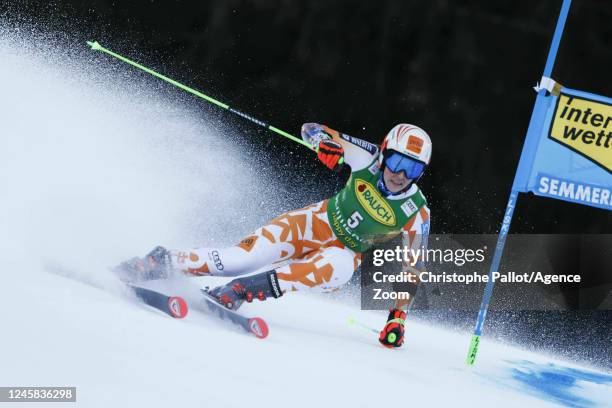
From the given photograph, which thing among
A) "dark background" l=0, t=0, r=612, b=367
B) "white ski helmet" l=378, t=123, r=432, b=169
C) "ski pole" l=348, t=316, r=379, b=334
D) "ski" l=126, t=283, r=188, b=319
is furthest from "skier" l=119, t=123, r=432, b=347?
"dark background" l=0, t=0, r=612, b=367

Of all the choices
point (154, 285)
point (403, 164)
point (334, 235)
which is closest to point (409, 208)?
point (403, 164)

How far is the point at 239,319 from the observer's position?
2.81 meters

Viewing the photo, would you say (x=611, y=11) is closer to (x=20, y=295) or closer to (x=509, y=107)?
(x=509, y=107)

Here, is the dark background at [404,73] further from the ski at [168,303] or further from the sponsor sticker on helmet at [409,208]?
the ski at [168,303]

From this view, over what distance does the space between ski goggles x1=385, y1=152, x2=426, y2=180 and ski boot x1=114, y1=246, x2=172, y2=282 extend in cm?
102

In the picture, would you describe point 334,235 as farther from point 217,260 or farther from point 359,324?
point 359,324

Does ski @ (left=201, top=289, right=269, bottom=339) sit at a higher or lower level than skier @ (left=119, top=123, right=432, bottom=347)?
lower

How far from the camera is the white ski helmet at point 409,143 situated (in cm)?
315

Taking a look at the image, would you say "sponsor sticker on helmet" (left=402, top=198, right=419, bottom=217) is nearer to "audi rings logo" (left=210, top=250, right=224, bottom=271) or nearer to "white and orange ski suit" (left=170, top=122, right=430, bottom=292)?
"white and orange ski suit" (left=170, top=122, right=430, bottom=292)

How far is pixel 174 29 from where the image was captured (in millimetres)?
5312

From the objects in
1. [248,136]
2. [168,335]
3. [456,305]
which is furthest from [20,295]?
[456,305]

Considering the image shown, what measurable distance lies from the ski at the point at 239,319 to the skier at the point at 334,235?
0.08 m

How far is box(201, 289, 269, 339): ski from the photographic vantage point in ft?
8.98

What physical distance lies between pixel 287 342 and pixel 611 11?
160 inches
